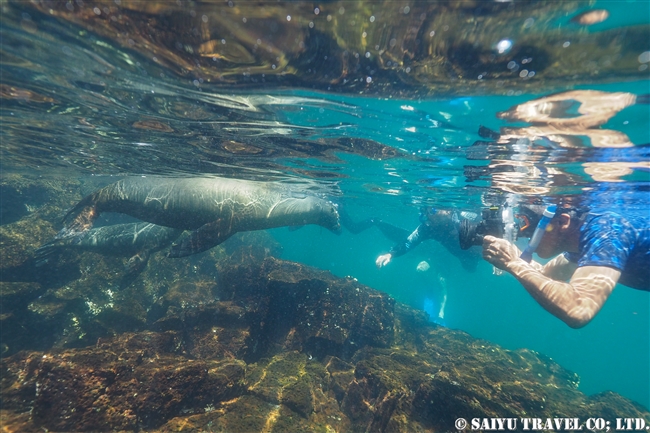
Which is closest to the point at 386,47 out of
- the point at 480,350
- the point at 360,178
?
the point at 360,178

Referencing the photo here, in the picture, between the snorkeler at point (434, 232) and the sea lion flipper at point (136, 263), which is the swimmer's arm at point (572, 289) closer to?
the sea lion flipper at point (136, 263)

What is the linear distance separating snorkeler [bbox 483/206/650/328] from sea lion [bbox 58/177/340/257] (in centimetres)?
740

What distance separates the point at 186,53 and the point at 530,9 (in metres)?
4.93

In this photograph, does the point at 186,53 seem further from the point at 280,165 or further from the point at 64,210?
the point at 64,210

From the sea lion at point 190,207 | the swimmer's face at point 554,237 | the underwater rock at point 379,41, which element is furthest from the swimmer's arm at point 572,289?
the sea lion at point 190,207

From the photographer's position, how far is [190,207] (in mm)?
9008

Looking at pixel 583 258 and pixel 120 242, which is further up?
pixel 583 258

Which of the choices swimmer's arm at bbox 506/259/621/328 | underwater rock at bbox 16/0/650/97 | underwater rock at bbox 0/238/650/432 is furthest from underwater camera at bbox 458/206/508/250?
underwater rock at bbox 0/238/650/432

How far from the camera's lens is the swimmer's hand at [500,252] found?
3576 mm

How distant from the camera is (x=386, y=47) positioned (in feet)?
14.5

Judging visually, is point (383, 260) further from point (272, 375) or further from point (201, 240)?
point (272, 375)

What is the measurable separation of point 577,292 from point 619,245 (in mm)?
903

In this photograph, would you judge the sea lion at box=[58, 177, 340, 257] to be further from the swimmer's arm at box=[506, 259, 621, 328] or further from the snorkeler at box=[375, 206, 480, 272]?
the swimmer's arm at box=[506, 259, 621, 328]

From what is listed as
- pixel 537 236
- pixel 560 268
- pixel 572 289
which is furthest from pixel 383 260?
pixel 572 289
